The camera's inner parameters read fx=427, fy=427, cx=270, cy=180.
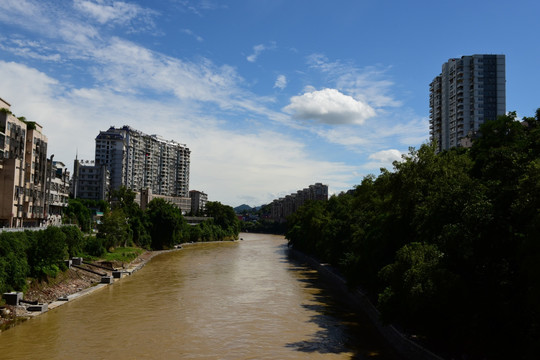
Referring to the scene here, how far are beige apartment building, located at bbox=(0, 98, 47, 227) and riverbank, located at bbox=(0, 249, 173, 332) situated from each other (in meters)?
14.5

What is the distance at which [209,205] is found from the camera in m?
163

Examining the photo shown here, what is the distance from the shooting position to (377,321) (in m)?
32.0

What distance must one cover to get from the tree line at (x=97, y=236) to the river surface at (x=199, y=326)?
4985 millimetres

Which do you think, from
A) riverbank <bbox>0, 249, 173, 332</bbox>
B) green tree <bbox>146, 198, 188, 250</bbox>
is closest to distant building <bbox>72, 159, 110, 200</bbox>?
green tree <bbox>146, 198, 188, 250</bbox>

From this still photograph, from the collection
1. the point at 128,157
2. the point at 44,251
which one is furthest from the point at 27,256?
the point at 128,157

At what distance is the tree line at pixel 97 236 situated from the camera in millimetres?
36281

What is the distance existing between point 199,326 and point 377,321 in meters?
13.2

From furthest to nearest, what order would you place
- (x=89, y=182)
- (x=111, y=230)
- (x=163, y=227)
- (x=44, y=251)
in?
(x=89, y=182) < (x=163, y=227) < (x=111, y=230) < (x=44, y=251)

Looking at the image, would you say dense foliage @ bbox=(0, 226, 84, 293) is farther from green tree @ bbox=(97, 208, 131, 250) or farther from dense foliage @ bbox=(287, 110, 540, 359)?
dense foliage @ bbox=(287, 110, 540, 359)

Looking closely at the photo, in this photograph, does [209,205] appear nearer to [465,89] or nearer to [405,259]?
[465,89]

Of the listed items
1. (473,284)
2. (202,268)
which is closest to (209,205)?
(202,268)

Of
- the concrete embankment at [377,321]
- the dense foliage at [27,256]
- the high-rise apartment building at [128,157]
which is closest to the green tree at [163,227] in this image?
the concrete embankment at [377,321]

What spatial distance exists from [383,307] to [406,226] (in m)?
8.09

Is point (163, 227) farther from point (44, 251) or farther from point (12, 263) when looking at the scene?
point (12, 263)
